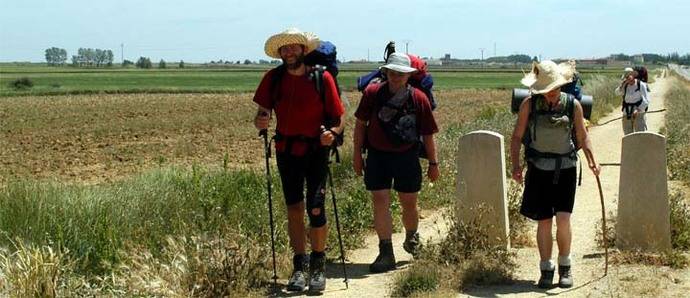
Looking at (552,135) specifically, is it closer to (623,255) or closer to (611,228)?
(623,255)

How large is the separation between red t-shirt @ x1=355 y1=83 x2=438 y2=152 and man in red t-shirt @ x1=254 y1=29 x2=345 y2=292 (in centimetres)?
56

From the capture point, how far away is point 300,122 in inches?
230

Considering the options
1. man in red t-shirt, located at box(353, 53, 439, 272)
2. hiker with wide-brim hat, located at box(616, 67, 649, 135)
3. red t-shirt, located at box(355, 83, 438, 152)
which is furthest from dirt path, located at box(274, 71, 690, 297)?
hiker with wide-brim hat, located at box(616, 67, 649, 135)

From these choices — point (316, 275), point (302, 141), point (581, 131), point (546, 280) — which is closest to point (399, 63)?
point (302, 141)

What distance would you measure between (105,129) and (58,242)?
77.3 ft

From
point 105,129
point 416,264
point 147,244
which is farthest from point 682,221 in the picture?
point 105,129

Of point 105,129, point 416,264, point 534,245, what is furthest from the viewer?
point 105,129

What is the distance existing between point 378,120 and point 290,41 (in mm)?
1046

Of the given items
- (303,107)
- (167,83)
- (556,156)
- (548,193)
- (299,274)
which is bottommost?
(167,83)

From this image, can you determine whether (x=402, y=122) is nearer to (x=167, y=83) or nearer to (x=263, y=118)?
(x=263, y=118)

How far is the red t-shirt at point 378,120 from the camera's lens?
6367mm

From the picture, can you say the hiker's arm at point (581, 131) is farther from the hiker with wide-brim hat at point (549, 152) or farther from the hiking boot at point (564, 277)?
the hiking boot at point (564, 277)

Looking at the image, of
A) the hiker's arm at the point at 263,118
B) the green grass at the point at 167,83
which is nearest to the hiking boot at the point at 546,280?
the hiker's arm at the point at 263,118

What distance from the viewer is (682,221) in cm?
694
